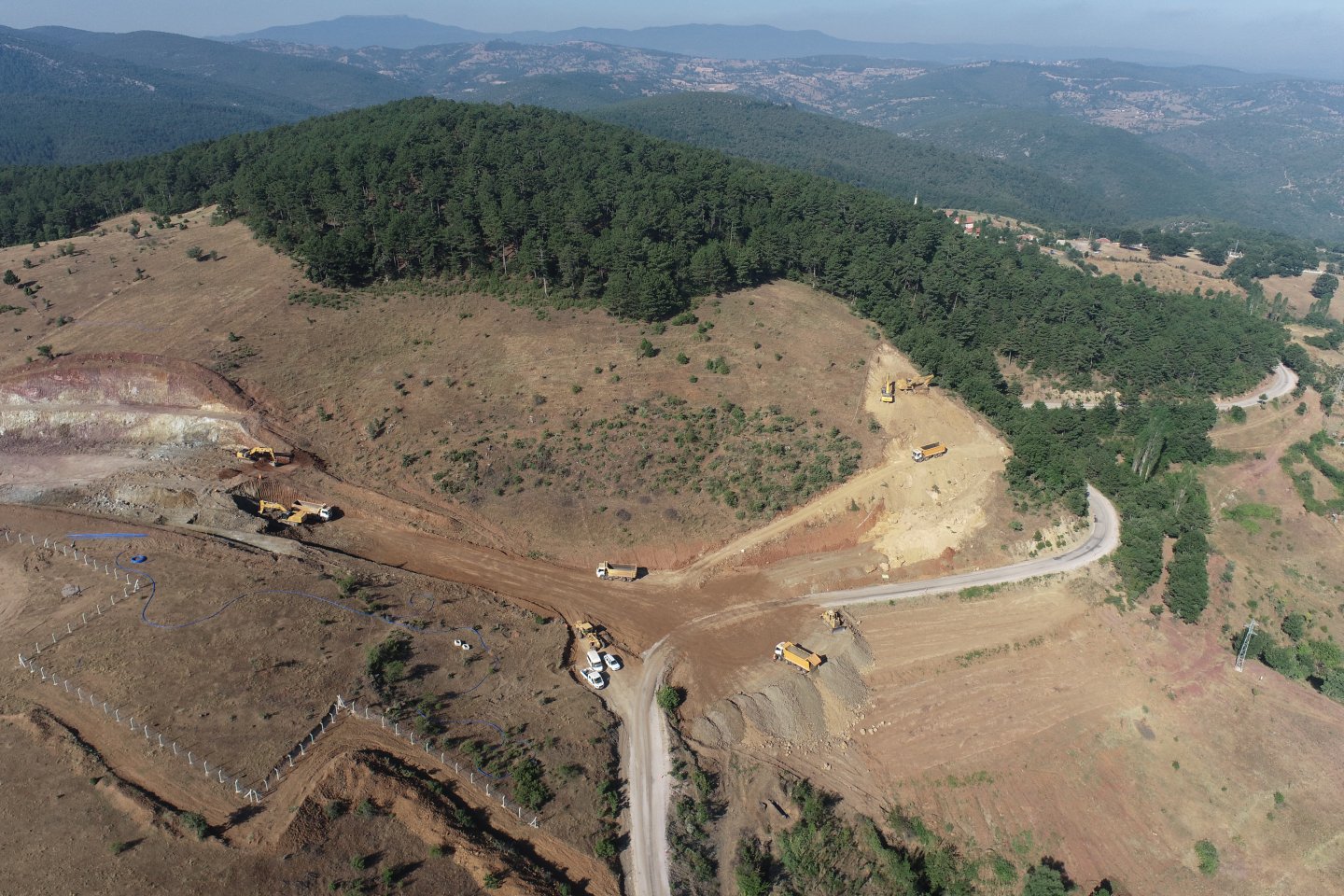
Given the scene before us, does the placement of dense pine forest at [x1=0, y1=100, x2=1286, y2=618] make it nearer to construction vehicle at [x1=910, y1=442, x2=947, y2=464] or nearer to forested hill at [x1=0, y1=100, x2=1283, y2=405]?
forested hill at [x1=0, y1=100, x2=1283, y2=405]

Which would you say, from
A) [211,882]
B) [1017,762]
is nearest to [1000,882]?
[1017,762]

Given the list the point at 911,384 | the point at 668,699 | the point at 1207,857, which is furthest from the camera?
the point at 911,384

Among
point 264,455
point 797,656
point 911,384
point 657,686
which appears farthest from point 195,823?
point 911,384

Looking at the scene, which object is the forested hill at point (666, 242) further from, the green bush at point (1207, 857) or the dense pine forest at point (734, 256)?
the green bush at point (1207, 857)

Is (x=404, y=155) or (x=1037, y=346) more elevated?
(x=404, y=155)

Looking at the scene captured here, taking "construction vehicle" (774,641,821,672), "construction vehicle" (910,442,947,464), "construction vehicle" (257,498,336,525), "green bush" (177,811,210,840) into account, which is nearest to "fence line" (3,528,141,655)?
"construction vehicle" (257,498,336,525)

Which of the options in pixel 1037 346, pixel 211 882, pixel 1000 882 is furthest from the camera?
pixel 1037 346

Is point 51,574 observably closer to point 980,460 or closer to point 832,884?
point 832,884

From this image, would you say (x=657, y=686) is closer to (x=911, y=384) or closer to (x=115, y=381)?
(x=911, y=384)
